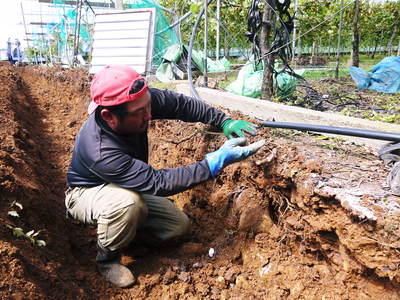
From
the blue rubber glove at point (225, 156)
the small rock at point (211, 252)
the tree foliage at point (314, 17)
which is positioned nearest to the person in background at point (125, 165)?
the blue rubber glove at point (225, 156)

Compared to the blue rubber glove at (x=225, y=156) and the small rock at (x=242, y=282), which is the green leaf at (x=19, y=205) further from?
the small rock at (x=242, y=282)

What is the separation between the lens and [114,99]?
1854 mm

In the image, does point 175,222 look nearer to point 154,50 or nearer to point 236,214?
point 236,214

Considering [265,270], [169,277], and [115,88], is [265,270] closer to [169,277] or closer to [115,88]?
[169,277]

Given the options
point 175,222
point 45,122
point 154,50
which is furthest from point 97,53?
point 175,222

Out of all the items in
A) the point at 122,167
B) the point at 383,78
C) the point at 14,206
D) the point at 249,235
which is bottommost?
the point at 249,235

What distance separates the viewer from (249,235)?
2.33 m

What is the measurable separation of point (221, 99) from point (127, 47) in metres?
4.55

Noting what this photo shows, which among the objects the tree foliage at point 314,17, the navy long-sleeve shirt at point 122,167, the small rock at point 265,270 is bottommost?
the small rock at point 265,270

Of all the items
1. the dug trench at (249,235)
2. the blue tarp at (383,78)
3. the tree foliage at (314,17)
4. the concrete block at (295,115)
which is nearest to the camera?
the dug trench at (249,235)

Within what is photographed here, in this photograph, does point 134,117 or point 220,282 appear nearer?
point 134,117

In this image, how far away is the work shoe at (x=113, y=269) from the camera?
2.14 m

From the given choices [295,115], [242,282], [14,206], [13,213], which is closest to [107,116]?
[13,213]

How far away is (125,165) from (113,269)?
32.2 inches
